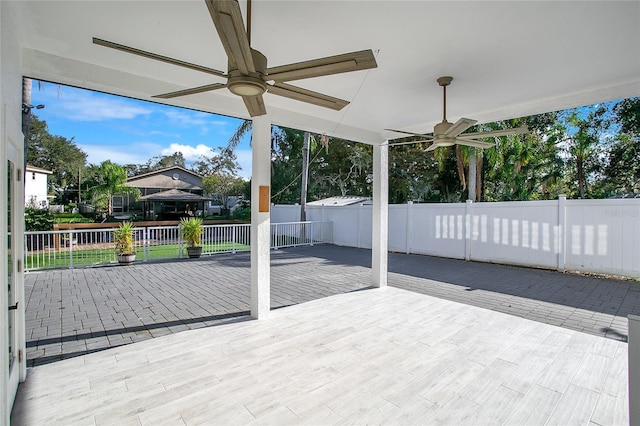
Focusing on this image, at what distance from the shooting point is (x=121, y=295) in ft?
17.4

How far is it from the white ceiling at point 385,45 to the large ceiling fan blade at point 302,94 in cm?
50

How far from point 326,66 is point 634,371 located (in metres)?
2.25

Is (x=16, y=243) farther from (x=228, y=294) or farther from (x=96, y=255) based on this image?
(x=96, y=255)

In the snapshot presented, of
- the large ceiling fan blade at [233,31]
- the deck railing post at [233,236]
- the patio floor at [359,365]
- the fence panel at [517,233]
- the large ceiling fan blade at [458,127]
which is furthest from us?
the deck railing post at [233,236]

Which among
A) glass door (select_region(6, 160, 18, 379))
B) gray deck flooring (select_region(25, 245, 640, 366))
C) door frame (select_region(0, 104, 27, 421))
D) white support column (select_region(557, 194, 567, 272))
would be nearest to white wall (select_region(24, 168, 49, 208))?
gray deck flooring (select_region(25, 245, 640, 366))

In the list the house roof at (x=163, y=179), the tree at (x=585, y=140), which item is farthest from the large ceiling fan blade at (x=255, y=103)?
the house roof at (x=163, y=179)

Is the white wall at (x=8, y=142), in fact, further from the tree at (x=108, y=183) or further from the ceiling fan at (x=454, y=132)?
the tree at (x=108, y=183)

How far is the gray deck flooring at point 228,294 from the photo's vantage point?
3814mm

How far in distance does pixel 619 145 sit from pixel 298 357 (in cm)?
1602

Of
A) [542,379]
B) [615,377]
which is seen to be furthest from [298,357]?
[615,377]

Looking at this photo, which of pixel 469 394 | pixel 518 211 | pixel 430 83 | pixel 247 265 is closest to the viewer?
pixel 469 394

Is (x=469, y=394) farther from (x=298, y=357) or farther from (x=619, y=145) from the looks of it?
(x=619, y=145)

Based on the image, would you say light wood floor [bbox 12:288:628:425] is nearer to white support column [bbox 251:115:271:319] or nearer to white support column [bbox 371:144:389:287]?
white support column [bbox 251:115:271:319]

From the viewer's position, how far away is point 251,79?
1892 mm
